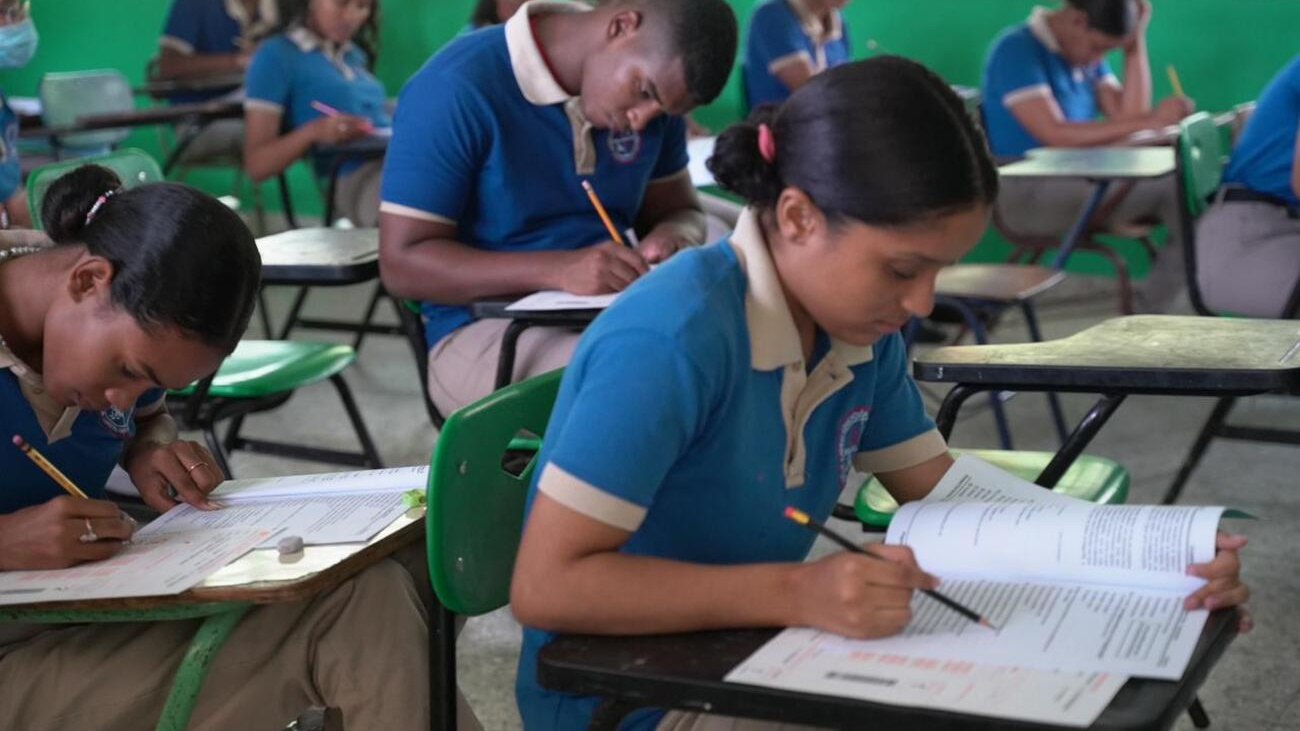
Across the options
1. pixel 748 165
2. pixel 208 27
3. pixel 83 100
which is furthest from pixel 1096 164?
pixel 208 27

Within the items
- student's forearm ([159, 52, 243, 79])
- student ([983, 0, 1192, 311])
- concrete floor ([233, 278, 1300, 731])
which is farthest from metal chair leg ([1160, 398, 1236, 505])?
student's forearm ([159, 52, 243, 79])

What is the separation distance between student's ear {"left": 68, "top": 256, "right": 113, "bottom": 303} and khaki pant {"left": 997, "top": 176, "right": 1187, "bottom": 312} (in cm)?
327

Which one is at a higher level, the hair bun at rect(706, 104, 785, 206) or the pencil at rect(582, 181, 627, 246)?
the hair bun at rect(706, 104, 785, 206)

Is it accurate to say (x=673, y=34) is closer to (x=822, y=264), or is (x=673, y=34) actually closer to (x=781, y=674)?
(x=822, y=264)

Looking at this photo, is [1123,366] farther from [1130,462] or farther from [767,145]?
[1130,462]

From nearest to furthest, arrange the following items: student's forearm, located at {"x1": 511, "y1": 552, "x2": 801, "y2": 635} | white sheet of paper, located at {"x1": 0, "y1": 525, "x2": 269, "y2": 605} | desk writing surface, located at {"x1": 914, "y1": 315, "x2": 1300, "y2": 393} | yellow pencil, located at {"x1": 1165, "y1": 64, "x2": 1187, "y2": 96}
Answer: student's forearm, located at {"x1": 511, "y1": 552, "x2": 801, "y2": 635} → white sheet of paper, located at {"x1": 0, "y1": 525, "x2": 269, "y2": 605} → desk writing surface, located at {"x1": 914, "y1": 315, "x2": 1300, "y2": 393} → yellow pencil, located at {"x1": 1165, "y1": 64, "x2": 1187, "y2": 96}

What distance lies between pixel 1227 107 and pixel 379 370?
9.75 feet

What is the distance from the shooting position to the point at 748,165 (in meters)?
1.31

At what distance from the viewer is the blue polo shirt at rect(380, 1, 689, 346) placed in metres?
2.44

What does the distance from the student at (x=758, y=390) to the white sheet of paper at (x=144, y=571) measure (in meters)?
0.30

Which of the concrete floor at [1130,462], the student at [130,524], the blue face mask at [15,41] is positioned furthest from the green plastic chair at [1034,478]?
the blue face mask at [15,41]

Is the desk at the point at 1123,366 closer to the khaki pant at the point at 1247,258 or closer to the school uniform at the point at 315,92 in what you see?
the khaki pant at the point at 1247,258

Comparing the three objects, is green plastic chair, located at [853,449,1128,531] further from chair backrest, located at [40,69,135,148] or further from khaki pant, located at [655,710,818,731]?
chair backrest, located at [40,69,135,148]

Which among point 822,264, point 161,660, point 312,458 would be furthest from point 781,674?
point 312,458
